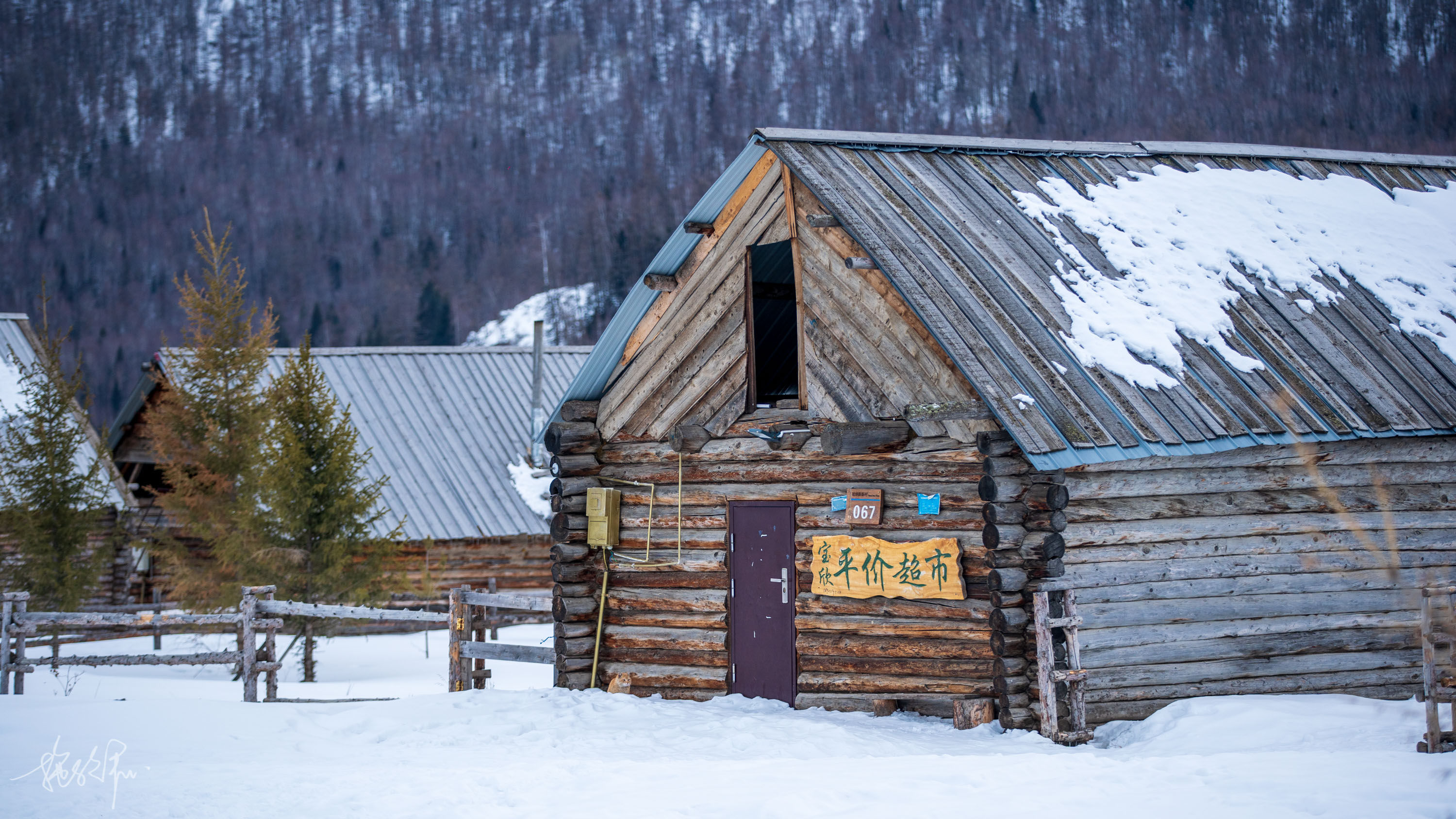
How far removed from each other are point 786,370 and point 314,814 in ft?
28.3

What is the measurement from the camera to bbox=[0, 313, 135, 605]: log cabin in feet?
76.0

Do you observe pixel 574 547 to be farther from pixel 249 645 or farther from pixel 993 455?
pixel 993 455

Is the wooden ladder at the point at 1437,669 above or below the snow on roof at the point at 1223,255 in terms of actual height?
below

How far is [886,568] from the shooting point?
35.7ft

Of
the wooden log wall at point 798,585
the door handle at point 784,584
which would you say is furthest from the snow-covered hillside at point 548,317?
the door handle at point 784,584

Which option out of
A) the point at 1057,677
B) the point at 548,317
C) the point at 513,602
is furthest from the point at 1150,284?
the point at 548,317

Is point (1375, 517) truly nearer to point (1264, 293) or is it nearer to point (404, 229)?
point (1264, 293)

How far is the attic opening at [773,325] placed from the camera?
41.0ft

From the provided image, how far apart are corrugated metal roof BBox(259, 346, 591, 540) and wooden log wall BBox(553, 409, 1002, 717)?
9979mm

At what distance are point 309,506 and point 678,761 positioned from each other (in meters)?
10.3

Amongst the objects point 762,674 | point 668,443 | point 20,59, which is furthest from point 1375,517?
point 20,59

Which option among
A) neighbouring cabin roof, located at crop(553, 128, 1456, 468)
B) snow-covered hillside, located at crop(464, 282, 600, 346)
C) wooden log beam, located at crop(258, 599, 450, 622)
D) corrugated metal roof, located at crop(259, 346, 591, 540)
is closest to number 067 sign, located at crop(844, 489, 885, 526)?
neighbouring cabin roof, located at crop(553, 128, 1456, 468)

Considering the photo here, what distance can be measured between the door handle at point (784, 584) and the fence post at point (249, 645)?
552 centimetres

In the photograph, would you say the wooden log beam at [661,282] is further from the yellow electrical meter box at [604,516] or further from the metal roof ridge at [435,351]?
the metal roof ridge at [435,351]
